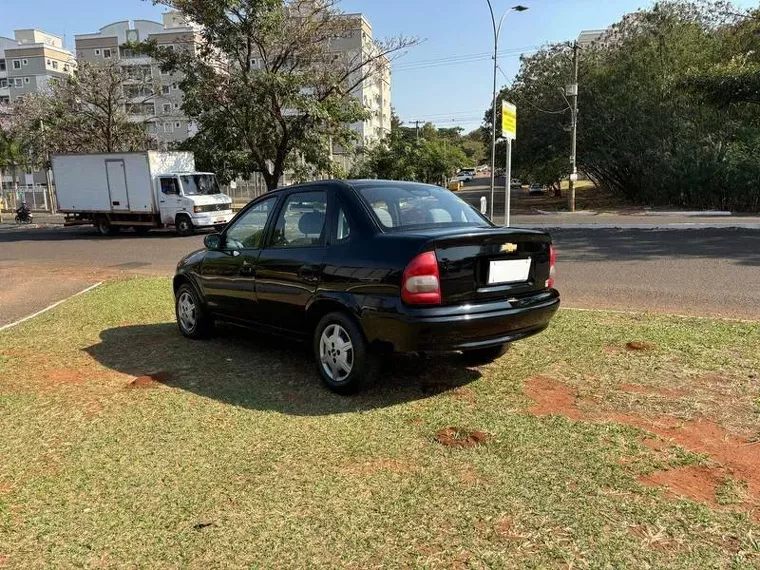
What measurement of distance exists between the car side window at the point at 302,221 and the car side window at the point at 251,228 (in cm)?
21

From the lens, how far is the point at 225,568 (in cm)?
255

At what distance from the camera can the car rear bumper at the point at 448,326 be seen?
3.97 m

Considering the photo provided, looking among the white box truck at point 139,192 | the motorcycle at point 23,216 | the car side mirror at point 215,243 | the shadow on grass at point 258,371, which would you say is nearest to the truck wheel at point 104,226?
the white box truck at point 139,192

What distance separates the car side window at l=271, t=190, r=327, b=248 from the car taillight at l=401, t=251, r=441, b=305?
967 mm

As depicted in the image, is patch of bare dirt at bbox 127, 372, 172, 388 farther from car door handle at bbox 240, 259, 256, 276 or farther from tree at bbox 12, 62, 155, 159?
tree at bbox 12, 62, 155, 159

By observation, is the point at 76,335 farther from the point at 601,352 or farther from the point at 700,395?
the point at 700,395

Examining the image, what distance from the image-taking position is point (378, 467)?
3.39 m

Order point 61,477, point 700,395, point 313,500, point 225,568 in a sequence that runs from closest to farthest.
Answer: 1. point 225,568
2. point 313,500
3. point 61,477
4. point 700,395

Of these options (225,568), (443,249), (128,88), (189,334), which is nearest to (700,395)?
(443,249)

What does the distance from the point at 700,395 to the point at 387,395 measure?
2.18 metres

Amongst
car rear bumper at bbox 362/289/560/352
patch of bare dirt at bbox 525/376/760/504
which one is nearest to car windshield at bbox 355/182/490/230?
car rear bumper at bbox 362/289/560/352

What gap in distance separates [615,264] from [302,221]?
27.3 ft

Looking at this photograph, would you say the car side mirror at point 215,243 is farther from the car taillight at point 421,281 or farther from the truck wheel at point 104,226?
the truck wheel at point 104,226

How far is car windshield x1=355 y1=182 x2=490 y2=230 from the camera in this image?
4.54m
